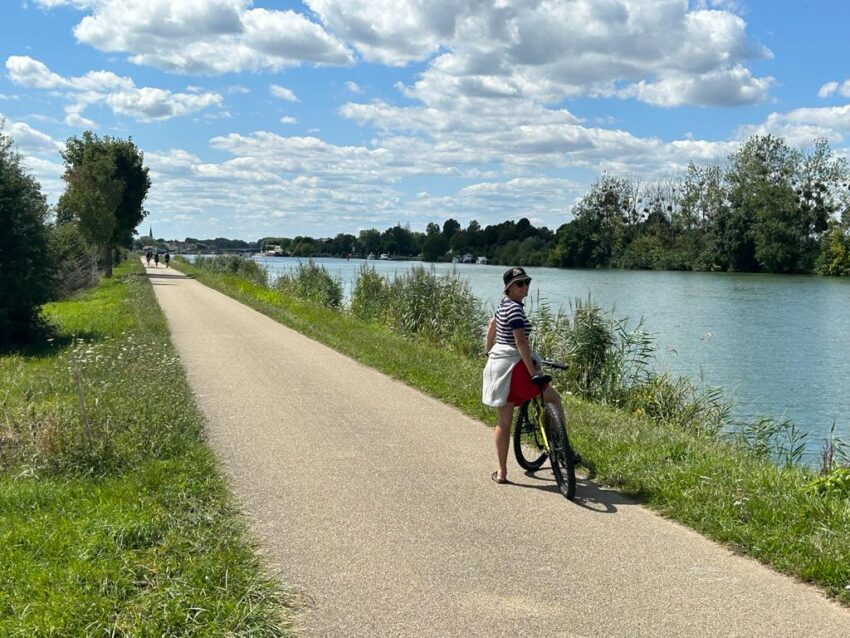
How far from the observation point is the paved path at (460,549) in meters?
4.38

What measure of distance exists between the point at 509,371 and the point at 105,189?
1737 inches

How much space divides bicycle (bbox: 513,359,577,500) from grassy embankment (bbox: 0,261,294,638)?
2562 millimetres

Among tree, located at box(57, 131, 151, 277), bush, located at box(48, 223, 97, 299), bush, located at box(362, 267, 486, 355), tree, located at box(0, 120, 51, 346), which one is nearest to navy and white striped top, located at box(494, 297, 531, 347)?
bush, located at box(362, 267, 486, 355)

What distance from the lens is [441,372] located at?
42.0ft

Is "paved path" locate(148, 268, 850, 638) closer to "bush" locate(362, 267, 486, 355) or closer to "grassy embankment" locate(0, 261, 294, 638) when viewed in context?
"grassy embankment" locate(0, 261, 294, 638)

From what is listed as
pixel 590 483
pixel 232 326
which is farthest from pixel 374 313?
pixel 590 483

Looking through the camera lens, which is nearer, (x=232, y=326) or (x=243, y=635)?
(x=243, y=635)

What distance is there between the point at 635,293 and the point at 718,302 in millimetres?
6291

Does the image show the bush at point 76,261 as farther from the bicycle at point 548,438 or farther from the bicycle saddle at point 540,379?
the bicycle saddle at point 540,379

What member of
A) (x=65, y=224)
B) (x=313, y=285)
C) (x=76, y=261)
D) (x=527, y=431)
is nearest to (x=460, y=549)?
(x=527, y=431)

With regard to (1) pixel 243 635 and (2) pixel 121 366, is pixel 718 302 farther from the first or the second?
(1) pixel 243 635

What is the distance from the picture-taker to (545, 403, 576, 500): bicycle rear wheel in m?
6.50

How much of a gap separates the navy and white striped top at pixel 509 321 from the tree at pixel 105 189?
140 ft

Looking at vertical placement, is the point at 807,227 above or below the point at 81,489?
above
